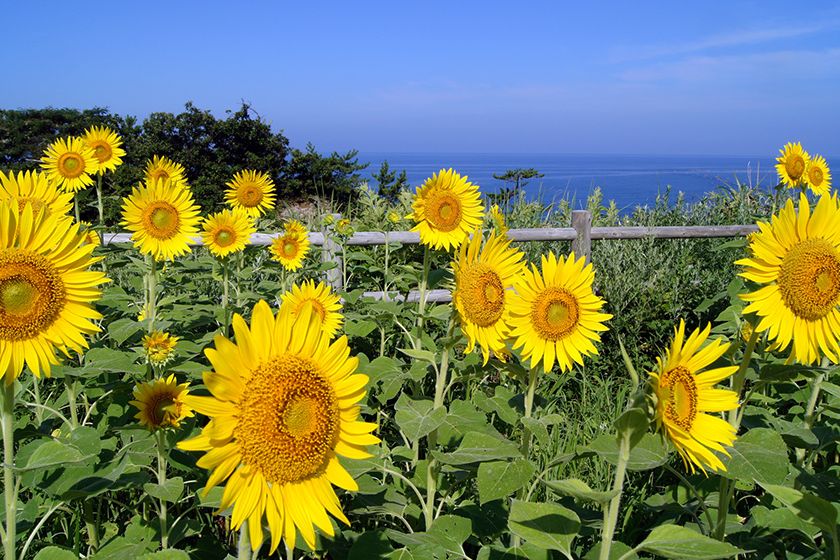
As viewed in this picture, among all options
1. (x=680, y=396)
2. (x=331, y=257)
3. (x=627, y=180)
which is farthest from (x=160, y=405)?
(x=627, y=180)

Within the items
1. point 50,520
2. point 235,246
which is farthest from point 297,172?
point 50,520

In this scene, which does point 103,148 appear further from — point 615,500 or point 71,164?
point 615,500

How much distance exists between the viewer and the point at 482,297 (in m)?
2.08

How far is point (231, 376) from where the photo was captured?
1.18m

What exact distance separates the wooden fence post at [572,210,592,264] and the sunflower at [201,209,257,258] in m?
3.86

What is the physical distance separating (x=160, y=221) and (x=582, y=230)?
14.7 feet

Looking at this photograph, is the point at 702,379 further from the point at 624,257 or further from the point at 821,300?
the point at 624,257

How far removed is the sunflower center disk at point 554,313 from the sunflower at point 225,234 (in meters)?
2.07

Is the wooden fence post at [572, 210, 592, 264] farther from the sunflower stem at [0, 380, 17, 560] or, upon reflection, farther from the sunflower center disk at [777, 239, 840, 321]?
the sunflower stem at [0, 380, 17, 560]

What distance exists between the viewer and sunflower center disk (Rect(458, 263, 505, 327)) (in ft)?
6.83

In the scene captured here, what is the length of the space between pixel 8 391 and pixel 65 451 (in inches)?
7.0

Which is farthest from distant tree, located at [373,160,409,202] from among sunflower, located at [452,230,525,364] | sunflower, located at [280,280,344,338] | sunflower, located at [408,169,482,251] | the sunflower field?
sunflower, located at [452,230,525,364]

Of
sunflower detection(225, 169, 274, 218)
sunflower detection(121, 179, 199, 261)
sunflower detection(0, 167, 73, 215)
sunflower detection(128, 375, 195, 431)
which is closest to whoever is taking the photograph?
sunflower detection(128, 375, 195, 431)

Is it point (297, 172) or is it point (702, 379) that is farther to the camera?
point (297, 172)
